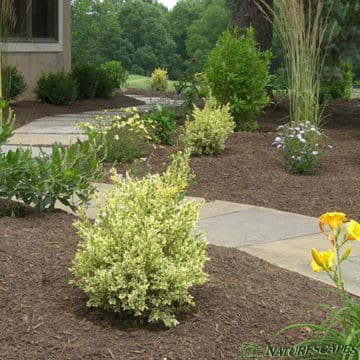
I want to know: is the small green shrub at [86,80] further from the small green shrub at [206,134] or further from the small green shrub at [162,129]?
the small green shrub at [206,134]

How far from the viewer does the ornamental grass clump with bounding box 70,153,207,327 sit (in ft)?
10.9

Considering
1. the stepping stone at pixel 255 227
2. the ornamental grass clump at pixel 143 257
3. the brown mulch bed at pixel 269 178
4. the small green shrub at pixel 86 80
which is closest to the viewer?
the ornamental grass clump at pixel 143 257

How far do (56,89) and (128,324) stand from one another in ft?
37.9

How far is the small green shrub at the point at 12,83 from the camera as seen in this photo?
12877 mm

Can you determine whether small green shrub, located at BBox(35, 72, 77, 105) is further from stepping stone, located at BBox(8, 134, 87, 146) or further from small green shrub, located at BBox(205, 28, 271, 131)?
small green shrub, located at BBox(205, 28, 271, 131)

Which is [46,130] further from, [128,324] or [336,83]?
[336,83]

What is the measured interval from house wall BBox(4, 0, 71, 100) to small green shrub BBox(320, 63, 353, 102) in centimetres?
550

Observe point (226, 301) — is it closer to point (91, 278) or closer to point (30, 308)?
point (91, 278)

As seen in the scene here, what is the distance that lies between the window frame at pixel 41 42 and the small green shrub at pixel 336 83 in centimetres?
555

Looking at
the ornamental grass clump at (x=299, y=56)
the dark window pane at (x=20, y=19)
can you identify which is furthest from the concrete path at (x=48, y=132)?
the dark window pane at (x=20, y=19)

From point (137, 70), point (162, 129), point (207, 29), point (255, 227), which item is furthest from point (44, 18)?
point (207, 29)

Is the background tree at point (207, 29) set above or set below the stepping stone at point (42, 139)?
above

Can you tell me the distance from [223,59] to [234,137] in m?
1.27

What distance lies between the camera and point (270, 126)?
11852 millimetres
